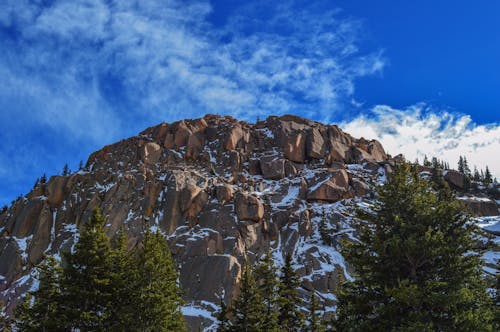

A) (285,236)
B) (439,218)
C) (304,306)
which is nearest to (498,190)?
(285,236)

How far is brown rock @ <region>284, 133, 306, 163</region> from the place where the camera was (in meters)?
113

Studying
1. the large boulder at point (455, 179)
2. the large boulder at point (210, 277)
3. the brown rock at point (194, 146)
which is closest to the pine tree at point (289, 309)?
the large boulder at point (210, 277)

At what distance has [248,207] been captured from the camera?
82.8 metres

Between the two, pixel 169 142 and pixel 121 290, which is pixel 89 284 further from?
pixel 169 142

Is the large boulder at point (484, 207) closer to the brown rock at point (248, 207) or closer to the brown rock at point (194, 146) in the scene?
the brown rock at point (248, 207)

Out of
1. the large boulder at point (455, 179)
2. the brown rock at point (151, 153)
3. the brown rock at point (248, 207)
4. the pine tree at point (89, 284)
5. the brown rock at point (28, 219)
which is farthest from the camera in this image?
the large boulder at point (455, 179)

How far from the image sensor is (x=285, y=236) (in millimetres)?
79875

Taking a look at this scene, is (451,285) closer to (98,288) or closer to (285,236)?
(98,288)

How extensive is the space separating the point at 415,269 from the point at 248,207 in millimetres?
68535

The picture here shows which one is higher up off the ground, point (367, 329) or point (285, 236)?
point (285, 236)

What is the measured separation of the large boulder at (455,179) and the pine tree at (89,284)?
10687 cm

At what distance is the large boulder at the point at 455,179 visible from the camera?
106562mm

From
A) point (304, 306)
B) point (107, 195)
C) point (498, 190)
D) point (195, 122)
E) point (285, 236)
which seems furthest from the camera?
point (195, 122)

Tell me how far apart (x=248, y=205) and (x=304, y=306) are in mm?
27105
